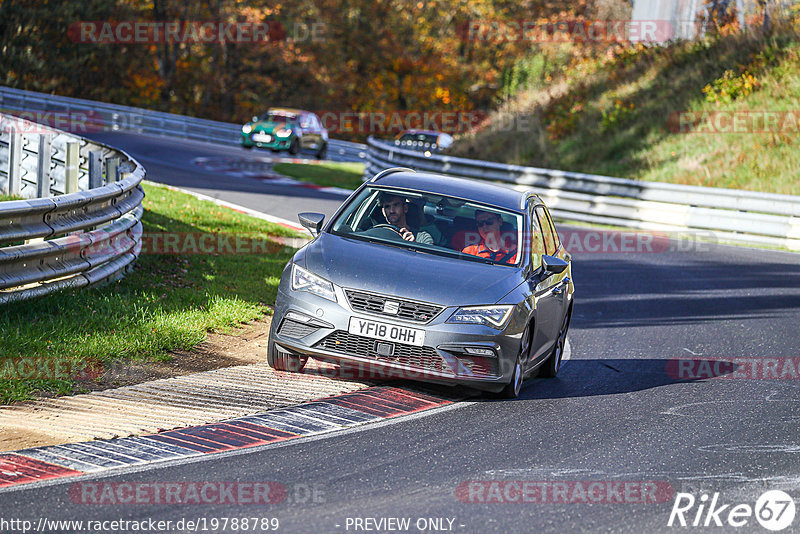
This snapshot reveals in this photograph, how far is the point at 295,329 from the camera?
795cm

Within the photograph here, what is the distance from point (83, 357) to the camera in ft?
26.1

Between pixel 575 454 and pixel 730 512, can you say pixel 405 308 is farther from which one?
pixel 730 512

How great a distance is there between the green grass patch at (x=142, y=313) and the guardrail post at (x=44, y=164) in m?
1.52

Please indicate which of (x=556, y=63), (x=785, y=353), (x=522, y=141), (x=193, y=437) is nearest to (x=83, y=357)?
(x=193, y=437)

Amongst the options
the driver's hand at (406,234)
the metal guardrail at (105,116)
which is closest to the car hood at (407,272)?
the driver's hand at (406,234)

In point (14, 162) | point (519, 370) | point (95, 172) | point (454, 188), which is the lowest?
point (519, 370)

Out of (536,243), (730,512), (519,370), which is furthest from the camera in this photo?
(536,243)

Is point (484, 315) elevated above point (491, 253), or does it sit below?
below

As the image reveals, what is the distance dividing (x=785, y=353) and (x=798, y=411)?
2.69 meters

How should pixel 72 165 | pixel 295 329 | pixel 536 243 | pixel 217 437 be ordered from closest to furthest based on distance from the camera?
pixel 217 437 → pixel 295 329 → pixel 536 243 → pixel 72 165

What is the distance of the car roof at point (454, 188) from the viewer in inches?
361

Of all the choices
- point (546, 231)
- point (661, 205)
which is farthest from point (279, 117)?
point (546, 231)

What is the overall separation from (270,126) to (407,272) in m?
30.3

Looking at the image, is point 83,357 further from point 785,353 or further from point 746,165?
point 746,165
